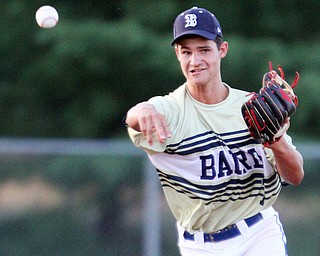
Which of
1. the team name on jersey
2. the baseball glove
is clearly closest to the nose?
the baseball glove

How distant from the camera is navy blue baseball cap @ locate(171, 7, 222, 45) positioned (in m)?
5.14

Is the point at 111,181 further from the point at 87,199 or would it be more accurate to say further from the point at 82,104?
the point at 82,104

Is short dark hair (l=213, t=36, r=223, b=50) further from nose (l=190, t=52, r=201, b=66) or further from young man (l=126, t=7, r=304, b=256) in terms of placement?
nose (l=190, t=52, r=201, b=66)

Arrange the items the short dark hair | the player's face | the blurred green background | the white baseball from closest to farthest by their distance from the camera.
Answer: the player's face < the short dark hair < the white baseball < the blurred green background

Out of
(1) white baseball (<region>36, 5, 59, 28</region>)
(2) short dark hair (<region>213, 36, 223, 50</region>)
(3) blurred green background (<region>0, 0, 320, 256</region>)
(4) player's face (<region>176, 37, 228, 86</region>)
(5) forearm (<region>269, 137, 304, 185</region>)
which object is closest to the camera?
(5) forearm (<region>269, 137, 304, 185</region>)

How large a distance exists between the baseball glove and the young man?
0.36 feet

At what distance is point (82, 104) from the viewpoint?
11391 millimetres

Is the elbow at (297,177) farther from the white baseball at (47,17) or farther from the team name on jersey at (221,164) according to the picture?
the white baseball at (47,17)

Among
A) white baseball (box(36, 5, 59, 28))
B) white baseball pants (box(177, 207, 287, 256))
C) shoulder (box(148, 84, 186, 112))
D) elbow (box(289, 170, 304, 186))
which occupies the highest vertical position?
white baseball (box(36, 5, 59, 28))

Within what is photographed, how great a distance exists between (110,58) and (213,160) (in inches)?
248

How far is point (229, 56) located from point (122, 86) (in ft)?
4.44

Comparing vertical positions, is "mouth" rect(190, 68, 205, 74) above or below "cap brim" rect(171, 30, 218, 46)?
below

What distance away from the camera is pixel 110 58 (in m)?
11.3

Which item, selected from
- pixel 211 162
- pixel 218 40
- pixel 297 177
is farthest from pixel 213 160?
pixel 218 40
